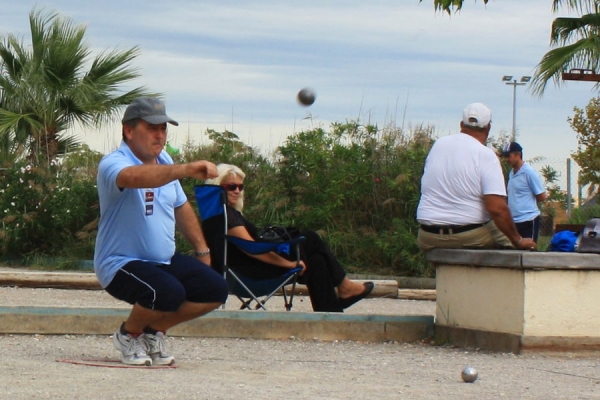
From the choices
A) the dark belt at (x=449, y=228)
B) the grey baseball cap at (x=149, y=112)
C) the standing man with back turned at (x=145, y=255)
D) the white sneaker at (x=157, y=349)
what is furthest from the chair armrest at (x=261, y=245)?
the grey baseball cap at (x=149, y=112)

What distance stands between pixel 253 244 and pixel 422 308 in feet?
8.38

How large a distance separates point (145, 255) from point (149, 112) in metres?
0.73

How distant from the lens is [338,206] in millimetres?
13773

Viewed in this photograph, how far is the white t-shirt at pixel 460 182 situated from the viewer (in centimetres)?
727

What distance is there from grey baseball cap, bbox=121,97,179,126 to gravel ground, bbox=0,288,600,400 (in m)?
1.27

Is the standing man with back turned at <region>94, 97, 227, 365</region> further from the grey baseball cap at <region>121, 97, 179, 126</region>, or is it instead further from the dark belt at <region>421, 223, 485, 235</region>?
the dark belt at <region>421, 223, 485, 235</region>

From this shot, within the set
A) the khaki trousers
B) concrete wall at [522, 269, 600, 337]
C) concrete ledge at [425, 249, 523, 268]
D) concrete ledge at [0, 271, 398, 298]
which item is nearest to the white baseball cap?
the khaki trousers

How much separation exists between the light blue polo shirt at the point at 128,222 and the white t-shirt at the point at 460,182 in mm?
2306

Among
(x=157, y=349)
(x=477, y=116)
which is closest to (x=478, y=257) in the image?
(x=477, y=116)

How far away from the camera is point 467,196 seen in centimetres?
733

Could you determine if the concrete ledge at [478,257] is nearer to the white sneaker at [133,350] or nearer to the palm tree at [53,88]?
the white sneaker at [133,350]

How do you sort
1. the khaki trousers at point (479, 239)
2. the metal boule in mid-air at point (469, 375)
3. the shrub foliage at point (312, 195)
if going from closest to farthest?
the metal boule in mid-air at point (469, 375) < the khaki trousers at point (479, 239) < the shrub foliage at point (312, 195)

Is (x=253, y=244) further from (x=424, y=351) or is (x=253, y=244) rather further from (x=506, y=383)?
(x=506, y=383)

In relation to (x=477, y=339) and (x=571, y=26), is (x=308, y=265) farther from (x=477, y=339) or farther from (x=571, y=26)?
(x=571, y=26)
